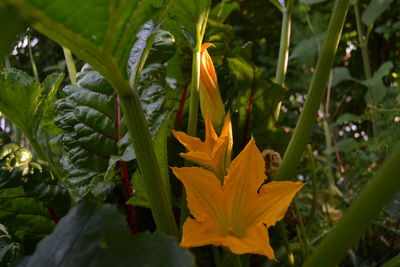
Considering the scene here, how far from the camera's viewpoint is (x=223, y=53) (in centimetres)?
58

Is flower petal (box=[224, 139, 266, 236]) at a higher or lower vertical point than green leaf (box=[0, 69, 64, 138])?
lower

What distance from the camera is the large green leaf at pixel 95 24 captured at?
0.70 ft

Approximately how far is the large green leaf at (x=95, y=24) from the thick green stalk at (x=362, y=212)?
0.56 ft

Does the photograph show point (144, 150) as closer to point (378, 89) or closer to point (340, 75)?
point (378, 89)

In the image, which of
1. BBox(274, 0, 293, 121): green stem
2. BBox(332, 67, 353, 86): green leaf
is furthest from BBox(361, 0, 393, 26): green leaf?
BBox(274, 0, 293, 121): green stem

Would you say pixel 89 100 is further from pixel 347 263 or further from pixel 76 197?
pixel 347 263

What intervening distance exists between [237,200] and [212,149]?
54 mm

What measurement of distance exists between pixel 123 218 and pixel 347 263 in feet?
1.44

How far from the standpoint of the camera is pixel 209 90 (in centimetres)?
42

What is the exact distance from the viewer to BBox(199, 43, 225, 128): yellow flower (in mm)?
417

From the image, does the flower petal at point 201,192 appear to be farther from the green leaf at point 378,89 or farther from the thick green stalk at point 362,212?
the green leaf at point 378,89

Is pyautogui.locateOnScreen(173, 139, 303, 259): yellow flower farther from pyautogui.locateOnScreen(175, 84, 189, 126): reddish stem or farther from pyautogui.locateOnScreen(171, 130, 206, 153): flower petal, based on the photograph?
pyautogui.locateOnScreen(175, 84, 189, 126): reddish stem

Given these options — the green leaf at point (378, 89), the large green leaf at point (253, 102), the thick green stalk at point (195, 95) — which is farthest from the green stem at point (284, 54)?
the green leaf at point (378, 89)

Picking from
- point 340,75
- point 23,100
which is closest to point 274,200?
point 23,100
